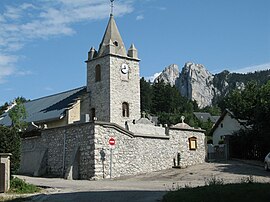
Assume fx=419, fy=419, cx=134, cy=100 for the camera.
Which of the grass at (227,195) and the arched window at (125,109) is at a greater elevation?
the arched window at (125,109)

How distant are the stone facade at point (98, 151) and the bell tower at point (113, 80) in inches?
536

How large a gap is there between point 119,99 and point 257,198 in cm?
3529

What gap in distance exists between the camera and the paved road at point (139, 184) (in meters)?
14.1

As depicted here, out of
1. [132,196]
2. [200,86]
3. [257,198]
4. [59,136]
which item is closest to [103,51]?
[59,136]

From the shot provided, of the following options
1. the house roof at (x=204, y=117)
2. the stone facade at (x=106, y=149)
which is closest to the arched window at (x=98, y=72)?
the stone facade at (x=106, y=149)

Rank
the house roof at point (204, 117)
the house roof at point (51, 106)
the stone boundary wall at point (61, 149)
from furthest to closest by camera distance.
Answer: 1. the house roof at point (204, 117)
2. the house roof at point (51, 106)
3. the stone boundary wall at point (61, 149)

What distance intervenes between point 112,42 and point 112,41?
1.34 ft

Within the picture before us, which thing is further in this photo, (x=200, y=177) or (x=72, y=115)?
(x=72, y=115)

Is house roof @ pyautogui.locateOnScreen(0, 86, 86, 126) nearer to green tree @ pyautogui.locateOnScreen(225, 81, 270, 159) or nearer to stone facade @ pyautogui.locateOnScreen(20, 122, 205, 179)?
stone facade @ pyautogui.locateOnScreen(20, 122, 205, 179)

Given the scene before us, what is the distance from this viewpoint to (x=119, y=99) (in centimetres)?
4481

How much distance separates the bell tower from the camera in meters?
44.3

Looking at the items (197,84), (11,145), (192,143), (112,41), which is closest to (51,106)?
(112,41)

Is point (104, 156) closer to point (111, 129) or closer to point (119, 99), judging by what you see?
point (111, 129)

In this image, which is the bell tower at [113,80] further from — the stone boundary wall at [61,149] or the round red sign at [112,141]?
the round red sign at [112,141]
